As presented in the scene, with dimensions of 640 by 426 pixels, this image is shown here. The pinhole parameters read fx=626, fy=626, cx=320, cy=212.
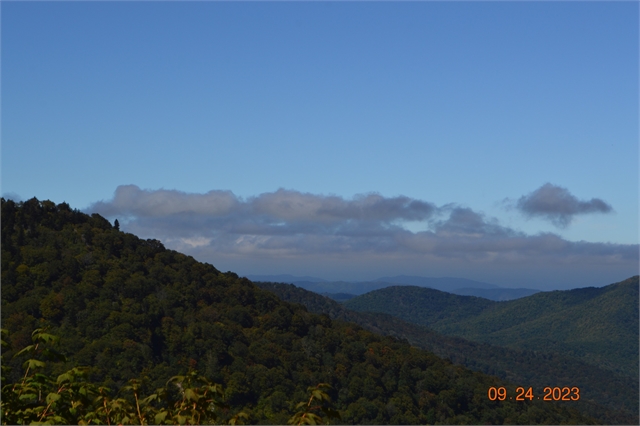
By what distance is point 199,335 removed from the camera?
53.8 m

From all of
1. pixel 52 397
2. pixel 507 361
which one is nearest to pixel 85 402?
pixel 52 397

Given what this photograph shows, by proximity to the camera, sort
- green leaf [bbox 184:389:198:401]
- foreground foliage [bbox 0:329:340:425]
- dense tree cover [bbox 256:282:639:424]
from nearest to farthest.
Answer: green leaf [bbox 184:389:198:401] < foreground foliage [bbox 0:329:340:425] < dense tree cover [bbox 256:282:639:424]

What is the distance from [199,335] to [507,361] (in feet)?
332

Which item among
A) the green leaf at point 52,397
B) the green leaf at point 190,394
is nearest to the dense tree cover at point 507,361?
the green leaf at point 52,397

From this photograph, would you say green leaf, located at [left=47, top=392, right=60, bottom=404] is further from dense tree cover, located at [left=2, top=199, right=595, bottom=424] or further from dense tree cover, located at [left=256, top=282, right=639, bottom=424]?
dense tree cover, located at [left=256, top=282, right=639, bottom=424]

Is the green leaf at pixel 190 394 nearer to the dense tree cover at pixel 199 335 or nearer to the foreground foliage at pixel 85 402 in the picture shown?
the foreground foliage at pixel 85 402

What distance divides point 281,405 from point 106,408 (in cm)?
3966

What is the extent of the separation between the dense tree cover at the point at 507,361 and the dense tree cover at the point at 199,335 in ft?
181

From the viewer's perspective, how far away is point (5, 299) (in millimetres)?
48156

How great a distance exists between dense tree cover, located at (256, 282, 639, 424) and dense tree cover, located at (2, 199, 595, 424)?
5503cm

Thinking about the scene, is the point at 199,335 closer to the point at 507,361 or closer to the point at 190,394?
the point at 190,394

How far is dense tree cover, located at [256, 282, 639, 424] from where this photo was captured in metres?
118

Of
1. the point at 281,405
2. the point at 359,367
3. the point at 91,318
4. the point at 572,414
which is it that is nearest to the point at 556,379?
the point at 572,414

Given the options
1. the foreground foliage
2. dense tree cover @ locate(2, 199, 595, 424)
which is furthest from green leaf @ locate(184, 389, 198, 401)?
dense tree cover @ locate(2, 199, 595, 424)
